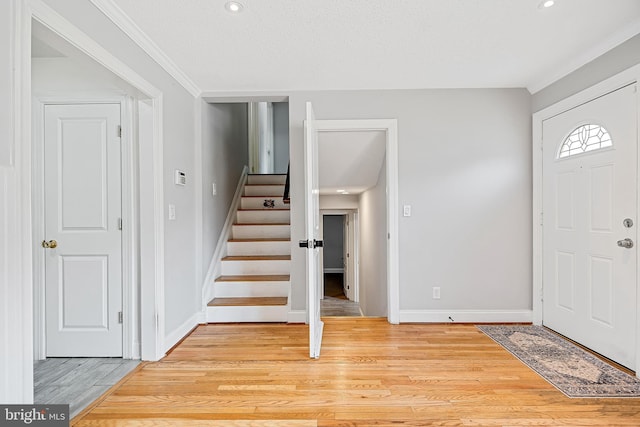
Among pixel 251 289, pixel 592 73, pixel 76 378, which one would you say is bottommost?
pixel 76 378

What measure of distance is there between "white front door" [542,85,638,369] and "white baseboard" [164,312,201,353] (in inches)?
126

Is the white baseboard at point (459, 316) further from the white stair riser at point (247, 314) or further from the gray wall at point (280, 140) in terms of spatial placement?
the gray wall at point (280, 140)

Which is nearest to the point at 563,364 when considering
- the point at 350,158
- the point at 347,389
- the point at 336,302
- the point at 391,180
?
the point at 347,389

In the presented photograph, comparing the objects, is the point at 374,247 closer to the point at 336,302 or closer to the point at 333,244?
the point at 336,302

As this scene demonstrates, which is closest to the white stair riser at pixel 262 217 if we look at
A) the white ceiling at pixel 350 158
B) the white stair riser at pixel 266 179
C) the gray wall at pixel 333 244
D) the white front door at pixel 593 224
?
the white ceiling at pixel 350 158

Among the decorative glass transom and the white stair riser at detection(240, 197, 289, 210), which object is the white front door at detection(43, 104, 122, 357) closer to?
the white stair riser at detection(240, 197, 289, 210)

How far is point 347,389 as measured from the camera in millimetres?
1972

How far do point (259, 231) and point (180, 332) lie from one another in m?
1.54

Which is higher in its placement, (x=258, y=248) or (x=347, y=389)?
(x=258, y=248)

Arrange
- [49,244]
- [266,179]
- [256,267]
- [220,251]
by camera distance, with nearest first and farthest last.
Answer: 1. [49,244]
2. [256,267]
3. [220,251]
4. [266,179]

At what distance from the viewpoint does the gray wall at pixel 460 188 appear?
121 inches

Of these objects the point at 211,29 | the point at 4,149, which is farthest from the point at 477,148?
the point at 4,149

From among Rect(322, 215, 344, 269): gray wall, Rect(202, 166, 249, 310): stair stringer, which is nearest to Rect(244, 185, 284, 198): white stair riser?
Rect(202, 166, 249, 310): stair stringer

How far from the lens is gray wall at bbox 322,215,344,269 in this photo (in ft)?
29.7
